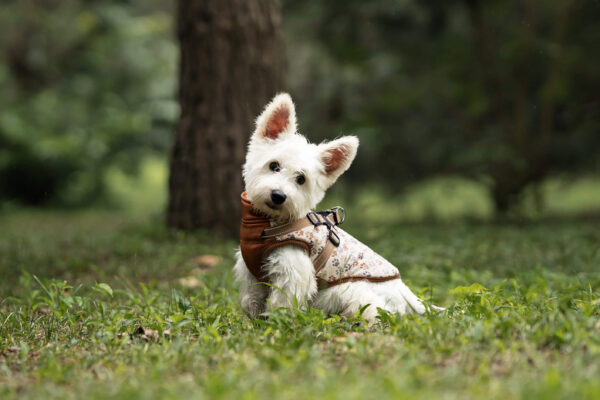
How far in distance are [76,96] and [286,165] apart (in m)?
15.3

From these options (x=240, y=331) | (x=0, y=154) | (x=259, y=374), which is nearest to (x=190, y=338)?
(x=240, y=331)

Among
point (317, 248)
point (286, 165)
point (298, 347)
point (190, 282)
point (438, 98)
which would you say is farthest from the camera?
point (438, 98)

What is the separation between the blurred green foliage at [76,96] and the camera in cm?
1508

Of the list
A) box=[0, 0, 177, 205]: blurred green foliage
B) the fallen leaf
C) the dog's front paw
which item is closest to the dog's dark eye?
the dog's front paw

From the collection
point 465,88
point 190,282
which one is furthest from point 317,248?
point 465,88

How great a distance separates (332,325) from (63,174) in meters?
13.9

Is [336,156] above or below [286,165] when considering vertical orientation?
above

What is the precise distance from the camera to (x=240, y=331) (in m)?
3.37

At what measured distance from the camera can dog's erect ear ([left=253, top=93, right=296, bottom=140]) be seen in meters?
3.66

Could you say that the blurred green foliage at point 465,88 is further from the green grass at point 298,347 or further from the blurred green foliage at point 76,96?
the blurred green foliage at point 76,96

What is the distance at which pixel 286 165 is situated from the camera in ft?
11.4

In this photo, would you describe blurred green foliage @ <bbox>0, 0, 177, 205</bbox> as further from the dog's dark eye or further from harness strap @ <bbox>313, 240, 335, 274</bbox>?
harness strap @ <bbox>313, 240, 335, 274</bbox>

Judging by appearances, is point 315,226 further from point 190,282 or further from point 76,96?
point 76,96

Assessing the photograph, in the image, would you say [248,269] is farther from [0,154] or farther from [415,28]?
[0,154]
